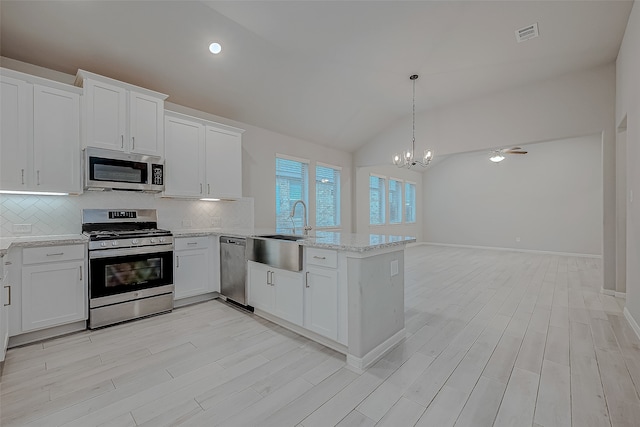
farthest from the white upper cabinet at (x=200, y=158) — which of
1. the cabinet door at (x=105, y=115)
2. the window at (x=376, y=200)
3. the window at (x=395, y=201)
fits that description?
the window at (x=395, y=201)

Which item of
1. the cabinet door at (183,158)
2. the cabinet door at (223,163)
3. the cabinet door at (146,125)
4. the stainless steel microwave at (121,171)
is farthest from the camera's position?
the cabinet door at (223,163)

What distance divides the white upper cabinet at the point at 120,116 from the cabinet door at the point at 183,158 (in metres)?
0.21

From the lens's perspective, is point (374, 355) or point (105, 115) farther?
point (105, 115)

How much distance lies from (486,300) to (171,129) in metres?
4.80

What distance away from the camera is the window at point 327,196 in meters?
6.62

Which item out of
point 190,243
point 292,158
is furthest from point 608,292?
point 190,243

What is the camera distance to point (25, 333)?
2.52 meters

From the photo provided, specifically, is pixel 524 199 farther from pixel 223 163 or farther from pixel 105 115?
pixel 105 115

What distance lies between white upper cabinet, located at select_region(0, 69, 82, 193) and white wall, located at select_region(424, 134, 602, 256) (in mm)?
9749

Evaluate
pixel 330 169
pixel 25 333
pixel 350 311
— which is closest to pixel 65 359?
pixel 25 333

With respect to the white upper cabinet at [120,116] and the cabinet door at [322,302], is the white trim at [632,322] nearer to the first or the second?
the cabinet door at [322,302]

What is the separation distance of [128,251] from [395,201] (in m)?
7.68

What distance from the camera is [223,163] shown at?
4195 millimetres

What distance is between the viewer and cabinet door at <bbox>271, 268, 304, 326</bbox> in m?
2.64
